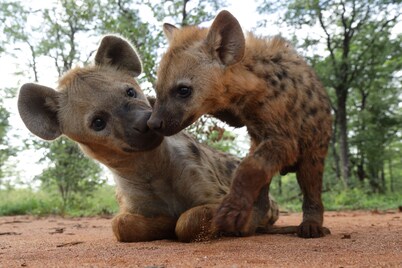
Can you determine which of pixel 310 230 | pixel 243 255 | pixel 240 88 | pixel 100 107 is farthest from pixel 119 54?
pixel 243 255

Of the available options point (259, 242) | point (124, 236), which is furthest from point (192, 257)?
point (124, 236)

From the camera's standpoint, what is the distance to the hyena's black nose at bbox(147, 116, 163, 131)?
283cm

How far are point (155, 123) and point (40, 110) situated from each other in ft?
3.85

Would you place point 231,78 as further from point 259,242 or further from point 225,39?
point 259,242

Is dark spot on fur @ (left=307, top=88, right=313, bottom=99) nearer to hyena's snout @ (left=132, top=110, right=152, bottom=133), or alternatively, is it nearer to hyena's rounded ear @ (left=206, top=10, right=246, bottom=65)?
hyena's rounded ear @ (left=206, top=10, right=246, bottom=65)

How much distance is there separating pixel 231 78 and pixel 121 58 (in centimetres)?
106

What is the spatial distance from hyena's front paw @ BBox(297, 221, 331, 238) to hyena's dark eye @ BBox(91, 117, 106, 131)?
4.96ft

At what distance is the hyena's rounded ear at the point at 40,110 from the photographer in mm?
3486

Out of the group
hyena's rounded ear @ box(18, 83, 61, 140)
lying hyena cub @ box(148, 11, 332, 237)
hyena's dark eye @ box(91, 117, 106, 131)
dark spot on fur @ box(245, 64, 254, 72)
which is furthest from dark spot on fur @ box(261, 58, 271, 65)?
hyena's rounded ear @ box(18, 83, 61, 140)

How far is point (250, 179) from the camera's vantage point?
268cm

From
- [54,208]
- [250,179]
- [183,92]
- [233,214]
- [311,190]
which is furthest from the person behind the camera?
[54,208]

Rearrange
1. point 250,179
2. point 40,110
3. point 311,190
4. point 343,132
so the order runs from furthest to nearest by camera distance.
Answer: point 343,132 < point 40,110 < point 311,190 < point 250,179

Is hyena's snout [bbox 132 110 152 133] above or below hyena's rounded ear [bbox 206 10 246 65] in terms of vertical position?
below

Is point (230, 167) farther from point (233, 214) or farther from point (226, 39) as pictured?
point (233, 214)
